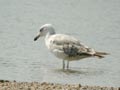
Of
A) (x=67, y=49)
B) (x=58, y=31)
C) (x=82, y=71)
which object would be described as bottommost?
(x=82, y=71)

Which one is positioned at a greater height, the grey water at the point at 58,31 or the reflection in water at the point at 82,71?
the grey water at the point at 58,31

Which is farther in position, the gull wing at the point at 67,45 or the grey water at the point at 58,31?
the gull wing at the point at 67,45

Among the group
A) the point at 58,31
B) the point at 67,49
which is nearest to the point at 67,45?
the point at 67,49

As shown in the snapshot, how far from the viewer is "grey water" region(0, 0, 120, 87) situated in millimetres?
12312

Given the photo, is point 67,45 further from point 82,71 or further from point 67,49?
point 82,71

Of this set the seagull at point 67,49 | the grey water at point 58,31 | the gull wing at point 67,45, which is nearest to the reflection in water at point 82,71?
the grey water at point 58,31

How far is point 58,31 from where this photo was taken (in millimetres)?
16969

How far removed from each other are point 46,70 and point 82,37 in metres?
3.44

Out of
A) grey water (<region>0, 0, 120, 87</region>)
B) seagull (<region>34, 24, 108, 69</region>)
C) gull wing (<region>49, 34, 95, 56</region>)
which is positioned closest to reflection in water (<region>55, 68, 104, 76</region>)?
grey water (<region>0, 0, 120, 87</region>)

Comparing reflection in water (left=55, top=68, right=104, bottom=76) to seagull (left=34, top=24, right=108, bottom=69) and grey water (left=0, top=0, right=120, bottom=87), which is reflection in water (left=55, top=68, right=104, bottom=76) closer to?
grey water (left=0, top=0, right=120, bottom=87)

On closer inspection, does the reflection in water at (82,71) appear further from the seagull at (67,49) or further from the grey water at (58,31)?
the seagull at (67,49)

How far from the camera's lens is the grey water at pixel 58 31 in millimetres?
12312

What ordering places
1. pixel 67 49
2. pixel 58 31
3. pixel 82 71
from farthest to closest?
pixel 58 31, pixel 67 49, pixel 82 71

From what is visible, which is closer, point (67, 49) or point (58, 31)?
point (67, 49)
